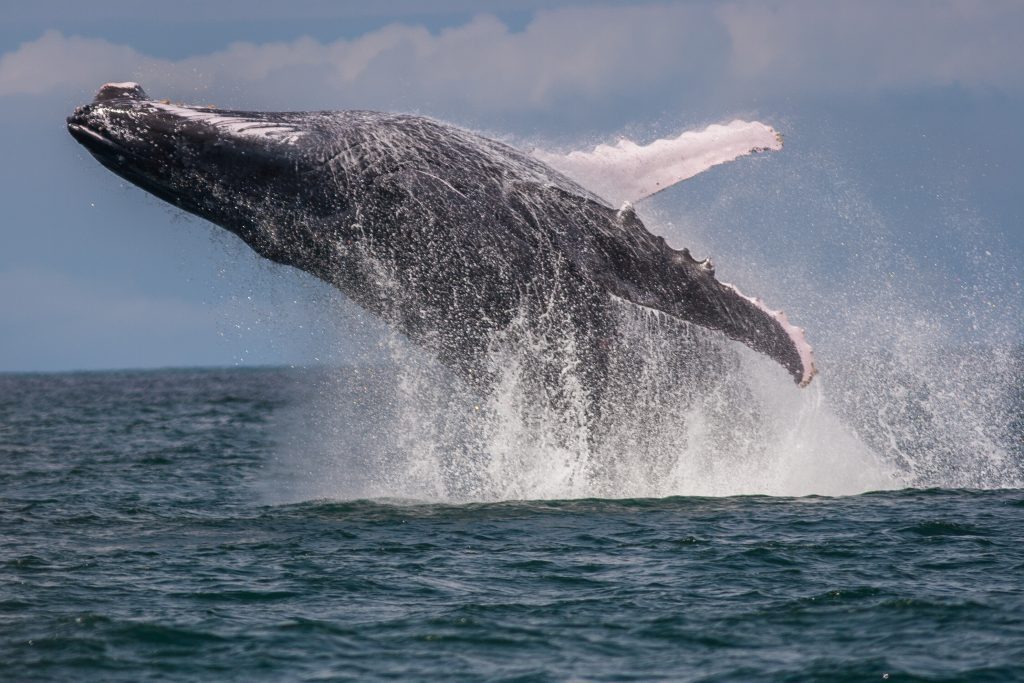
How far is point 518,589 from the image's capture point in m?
11.2

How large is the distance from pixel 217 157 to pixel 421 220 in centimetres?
233

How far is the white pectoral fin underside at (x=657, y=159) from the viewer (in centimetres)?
1523

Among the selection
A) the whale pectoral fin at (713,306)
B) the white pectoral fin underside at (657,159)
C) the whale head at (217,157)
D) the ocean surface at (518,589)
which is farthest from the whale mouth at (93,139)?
the whale pectoral fin at (713,306)

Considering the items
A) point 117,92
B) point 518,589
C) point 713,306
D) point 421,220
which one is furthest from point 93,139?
point 713,306

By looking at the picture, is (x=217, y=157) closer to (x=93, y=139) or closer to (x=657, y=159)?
(x=93, y=139)

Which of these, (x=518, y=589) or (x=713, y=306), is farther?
(x=713, y=306)

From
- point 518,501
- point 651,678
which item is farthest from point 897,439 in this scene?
point 651,678

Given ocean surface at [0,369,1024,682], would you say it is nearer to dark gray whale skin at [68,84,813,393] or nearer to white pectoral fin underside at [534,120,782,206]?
dark gray whale skin at [68,84,813,393]

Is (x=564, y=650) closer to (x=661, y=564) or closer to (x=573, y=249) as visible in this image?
(x=661, y=564)

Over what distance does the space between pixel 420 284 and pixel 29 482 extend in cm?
1006

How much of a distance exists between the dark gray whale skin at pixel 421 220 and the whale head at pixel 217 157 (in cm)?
2

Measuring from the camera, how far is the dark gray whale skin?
525 inches

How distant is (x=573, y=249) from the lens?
47.4ft

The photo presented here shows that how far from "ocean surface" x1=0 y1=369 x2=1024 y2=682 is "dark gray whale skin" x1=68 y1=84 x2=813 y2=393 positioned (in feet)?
7.35
